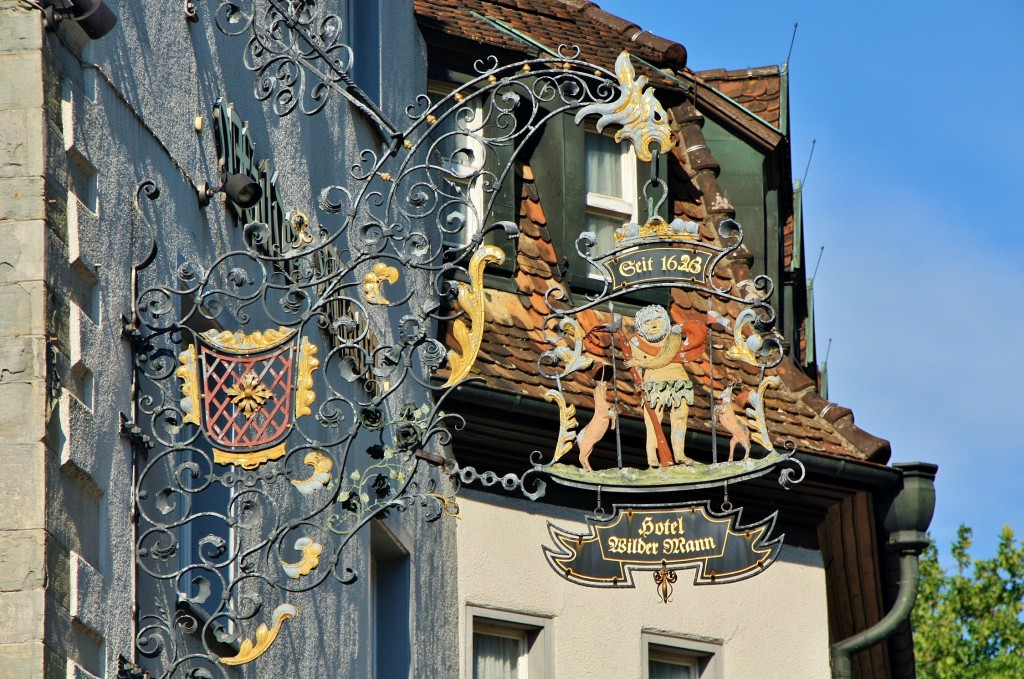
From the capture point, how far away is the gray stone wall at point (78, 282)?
24.7ft

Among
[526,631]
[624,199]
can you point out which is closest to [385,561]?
[526,631]

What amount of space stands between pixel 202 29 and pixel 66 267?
2481 millimetres

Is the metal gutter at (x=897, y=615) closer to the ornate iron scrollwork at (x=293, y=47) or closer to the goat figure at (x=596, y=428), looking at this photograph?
the goat figure at (x=596, y=428)

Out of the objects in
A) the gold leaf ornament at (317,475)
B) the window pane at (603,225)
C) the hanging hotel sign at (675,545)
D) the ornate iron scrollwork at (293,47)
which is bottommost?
the gold leaf ornament at (317,475)

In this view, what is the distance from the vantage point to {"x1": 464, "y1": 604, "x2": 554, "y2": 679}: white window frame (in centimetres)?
1448

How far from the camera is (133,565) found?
823cm

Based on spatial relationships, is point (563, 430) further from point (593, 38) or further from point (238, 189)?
point (593, 38)

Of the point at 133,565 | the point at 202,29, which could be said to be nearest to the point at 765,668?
the point at 202,29

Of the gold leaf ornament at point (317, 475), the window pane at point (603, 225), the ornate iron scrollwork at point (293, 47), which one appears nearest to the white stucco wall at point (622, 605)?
the window pane at point (603, 225)

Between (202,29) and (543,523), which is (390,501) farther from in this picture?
(543,523)

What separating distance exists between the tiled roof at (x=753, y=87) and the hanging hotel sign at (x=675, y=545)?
8784 mm

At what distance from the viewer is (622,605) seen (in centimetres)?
1512

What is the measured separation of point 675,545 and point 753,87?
963 cm

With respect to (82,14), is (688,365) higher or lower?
higher
